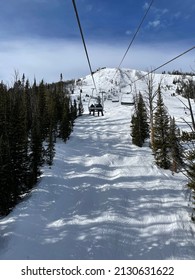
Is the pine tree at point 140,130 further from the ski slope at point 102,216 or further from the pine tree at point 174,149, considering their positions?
the pine tree at point 174,149

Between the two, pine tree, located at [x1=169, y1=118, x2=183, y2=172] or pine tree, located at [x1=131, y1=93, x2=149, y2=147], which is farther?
pine tree, located at [x1=131, y1=93, x2=149, y2=147]

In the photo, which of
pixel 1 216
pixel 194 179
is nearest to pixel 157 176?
pixel 194 179

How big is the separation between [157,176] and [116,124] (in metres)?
25.6

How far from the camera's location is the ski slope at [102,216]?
1127cm

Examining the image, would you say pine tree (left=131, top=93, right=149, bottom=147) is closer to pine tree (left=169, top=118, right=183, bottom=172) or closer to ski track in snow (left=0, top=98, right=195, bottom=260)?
ski track in snow (left=0, top=98, right=195, bottom=260)

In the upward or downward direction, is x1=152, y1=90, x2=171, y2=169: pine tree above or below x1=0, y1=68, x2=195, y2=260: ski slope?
above

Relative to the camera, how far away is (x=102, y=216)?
14.5 metres

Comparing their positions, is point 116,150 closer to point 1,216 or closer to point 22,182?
point 22,182

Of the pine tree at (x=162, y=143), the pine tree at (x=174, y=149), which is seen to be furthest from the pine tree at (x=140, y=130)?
the pine tree at (x=174, y=149)

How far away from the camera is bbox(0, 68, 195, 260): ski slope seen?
11266 mm

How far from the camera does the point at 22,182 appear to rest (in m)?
19.4

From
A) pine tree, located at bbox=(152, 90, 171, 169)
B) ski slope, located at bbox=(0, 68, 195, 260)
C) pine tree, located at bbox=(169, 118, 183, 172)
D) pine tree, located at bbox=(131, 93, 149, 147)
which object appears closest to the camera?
ski slope, located at bbox=(0, 68, 195, 260)

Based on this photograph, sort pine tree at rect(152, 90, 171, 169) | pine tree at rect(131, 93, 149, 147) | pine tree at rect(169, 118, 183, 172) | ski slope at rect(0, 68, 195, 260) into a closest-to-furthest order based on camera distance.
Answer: ski slope at rect(0, 68, 195, 260) → pine tree at rect(169, 118, 183, 172) → pine tree at rect(152, 90, 171, 169) → pine tree at rect(131, 93, 149, 147)

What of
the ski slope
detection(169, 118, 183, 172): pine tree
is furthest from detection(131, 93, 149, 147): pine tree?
detection(169, 118, 183, 172): pine tree
